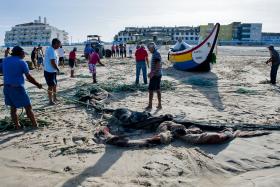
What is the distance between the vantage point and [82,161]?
480cm

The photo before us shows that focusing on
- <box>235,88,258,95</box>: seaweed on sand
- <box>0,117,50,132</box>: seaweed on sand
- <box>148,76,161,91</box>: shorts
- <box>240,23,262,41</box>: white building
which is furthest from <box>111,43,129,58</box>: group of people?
<box>240,23,262,41</box>: white building

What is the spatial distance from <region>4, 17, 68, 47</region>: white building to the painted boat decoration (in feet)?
365

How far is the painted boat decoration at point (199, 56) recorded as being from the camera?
1702cm

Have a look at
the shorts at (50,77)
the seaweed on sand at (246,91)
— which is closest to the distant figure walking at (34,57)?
the shorts at (50,77)

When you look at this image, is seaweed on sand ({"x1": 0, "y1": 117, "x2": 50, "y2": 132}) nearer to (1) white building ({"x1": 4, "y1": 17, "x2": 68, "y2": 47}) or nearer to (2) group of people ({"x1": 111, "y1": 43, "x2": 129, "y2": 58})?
(2) group of people ({"x1": 111, "y1": 43, "x2": 129, "y2": 58})

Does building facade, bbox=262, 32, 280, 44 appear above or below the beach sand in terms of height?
above

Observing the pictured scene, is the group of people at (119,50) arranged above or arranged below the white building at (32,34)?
below

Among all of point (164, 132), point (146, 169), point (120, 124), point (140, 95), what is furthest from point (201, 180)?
point (140, 95)

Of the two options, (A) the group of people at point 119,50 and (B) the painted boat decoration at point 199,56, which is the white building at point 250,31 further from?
(B) the painted boat decoration at point 199,56

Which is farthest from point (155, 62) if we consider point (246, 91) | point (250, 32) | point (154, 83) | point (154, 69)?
point (250, 32)

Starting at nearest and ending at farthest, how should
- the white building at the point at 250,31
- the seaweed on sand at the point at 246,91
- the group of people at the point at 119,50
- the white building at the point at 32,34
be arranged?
1. the seaweed on sand at the point at 246,91
2. the group of people at the point at 119,50
3. the white building at the point at 250,31
4. the white building at the point at 32,34

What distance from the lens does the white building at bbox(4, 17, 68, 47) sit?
410 feet

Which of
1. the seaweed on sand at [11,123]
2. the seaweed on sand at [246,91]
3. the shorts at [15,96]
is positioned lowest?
the seaweed on sand at [11,123]

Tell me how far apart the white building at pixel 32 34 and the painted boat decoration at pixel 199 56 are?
111291 millimetres
